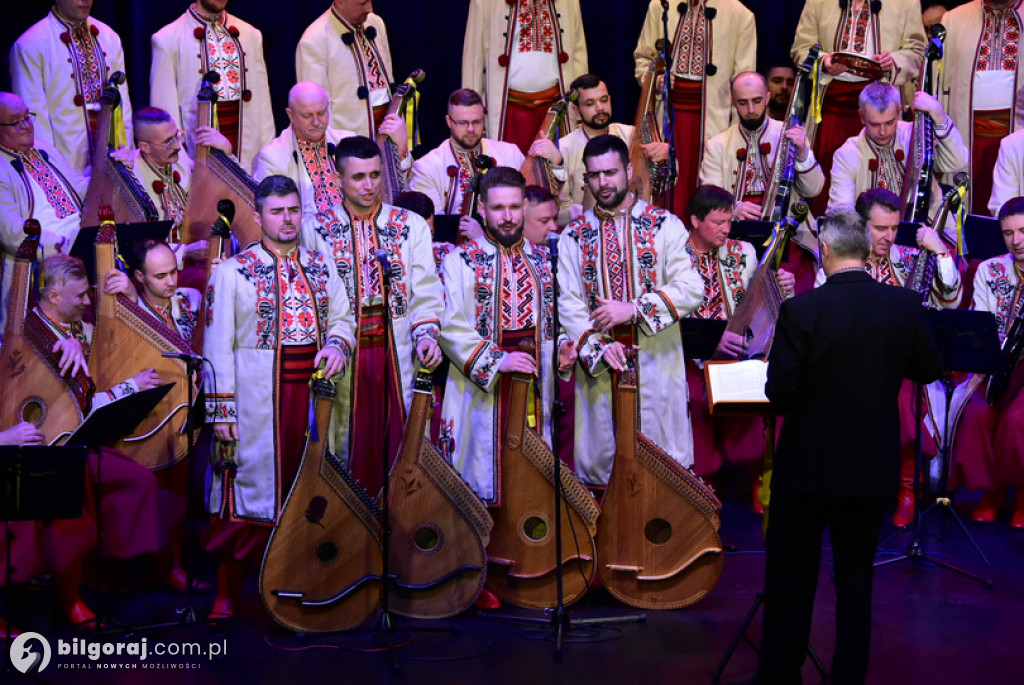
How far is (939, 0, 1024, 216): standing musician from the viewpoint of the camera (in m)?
8.05

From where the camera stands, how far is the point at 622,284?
5.68 m

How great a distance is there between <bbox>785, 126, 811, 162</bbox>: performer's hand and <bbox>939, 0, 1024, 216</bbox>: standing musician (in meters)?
1.53

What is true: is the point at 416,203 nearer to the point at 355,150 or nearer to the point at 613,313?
the point at 355,150

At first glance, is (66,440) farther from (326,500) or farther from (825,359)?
(825,359)

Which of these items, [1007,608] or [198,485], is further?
[198,485]

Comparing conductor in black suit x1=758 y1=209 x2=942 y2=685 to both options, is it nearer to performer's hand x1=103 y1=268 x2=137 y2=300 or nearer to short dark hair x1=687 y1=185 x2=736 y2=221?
short dark hair x1=687 y1=185 x2=736 y2=221

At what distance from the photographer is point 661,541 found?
5.11 m

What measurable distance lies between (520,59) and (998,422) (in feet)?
12.2

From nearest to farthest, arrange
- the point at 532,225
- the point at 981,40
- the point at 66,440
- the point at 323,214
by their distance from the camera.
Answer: the point at 66,440 → the point at 323,214 → the point at 532,225 → the point at 981,40

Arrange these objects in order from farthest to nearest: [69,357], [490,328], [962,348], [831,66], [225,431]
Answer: [831,66]
[962,348]
[490,328]
[69,357]
[225,431]

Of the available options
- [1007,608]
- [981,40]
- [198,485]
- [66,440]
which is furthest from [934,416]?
[66,440]

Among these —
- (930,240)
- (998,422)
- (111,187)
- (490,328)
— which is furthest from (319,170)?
(998,422)

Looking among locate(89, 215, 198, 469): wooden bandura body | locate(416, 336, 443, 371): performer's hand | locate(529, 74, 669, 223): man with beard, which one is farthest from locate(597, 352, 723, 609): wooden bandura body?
locate(529, 74, 669, 223): man with beard

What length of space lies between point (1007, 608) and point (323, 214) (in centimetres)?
329
